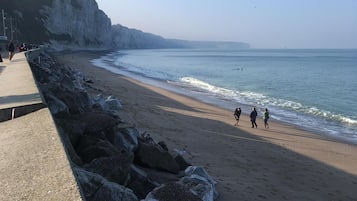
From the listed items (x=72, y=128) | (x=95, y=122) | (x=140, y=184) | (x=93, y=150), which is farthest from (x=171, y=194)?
(x=95, y=122)

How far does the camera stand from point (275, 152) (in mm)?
14375

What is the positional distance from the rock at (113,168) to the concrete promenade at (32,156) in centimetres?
79

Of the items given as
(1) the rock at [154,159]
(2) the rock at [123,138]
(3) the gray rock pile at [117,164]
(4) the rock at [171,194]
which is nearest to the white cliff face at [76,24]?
(2) the rock at [123,138]

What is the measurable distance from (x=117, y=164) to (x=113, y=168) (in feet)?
0.44

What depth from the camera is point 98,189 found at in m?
4.74

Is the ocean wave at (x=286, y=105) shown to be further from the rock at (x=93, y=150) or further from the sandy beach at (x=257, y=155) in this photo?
the rock at (x=93, y=150)

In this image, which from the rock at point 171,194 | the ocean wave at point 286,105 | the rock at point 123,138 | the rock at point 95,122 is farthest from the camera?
the ocean wave at point 286,105

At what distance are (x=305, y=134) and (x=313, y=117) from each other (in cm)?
627

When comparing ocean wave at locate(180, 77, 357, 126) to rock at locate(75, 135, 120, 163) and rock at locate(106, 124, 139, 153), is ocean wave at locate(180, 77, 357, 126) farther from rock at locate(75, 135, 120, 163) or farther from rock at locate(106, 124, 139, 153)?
rock at locate(75, 135, 120, 163)

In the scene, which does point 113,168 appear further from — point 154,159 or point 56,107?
point 56,107

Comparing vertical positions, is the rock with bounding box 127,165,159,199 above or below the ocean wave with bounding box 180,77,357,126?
above

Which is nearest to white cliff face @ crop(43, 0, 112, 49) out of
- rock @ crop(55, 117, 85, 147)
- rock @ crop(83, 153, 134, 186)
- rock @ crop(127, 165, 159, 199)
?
rock @ crop(55, 117, 85, 147)

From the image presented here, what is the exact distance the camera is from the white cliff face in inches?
4035

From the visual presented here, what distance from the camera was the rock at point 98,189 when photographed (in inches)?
184
